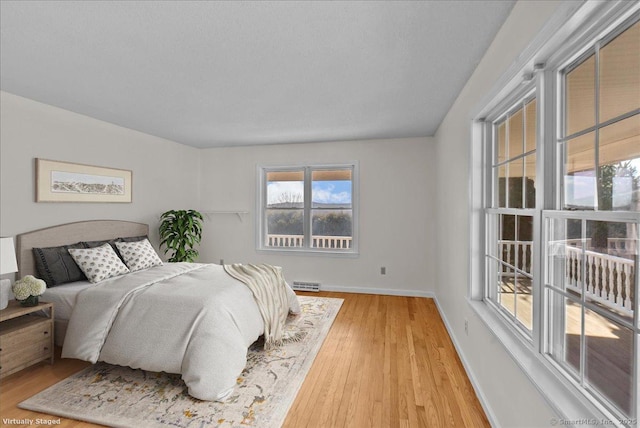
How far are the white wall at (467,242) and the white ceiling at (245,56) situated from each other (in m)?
0.14

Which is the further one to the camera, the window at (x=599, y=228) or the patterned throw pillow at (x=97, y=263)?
the patterned throw pillow at (x=97, y=263)

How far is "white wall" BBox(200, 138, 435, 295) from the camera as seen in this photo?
192 inches

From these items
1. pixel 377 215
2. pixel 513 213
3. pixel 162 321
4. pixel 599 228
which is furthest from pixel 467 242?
pixel 162 321

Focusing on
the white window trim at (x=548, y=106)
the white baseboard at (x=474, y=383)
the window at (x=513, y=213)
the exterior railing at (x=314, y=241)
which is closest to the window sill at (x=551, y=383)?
the white window trim at (x=548, y=106)

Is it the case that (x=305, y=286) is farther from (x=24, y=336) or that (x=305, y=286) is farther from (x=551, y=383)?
(x=551, y=383)

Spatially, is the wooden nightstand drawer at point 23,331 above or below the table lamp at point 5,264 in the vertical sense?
below

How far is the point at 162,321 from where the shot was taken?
7.98ft

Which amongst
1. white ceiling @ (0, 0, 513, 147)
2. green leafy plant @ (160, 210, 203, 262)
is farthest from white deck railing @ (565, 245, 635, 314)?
green leafy plant @ (160, 210, 203, 262)

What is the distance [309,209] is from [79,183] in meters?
3.19

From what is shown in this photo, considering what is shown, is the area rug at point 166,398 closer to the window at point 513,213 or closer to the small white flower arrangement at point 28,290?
the small white flower arrangement at point 28,290

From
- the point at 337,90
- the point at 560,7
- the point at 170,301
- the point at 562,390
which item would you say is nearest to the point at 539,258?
the point at 562,390

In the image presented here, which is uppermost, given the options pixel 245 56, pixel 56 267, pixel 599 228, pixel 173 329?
pixel 245 56

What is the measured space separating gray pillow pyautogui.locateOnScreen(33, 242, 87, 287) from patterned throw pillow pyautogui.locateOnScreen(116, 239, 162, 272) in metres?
0.48

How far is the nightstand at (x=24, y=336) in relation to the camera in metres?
2.41
